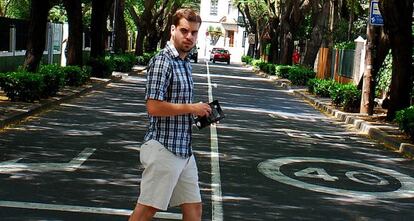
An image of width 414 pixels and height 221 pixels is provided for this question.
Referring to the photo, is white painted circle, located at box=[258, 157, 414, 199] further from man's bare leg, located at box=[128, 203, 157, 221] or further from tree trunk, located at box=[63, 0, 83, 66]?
tree trunk, located at box=[63, 0, 83, 66]

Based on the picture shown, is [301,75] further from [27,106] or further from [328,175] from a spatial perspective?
[328,175]

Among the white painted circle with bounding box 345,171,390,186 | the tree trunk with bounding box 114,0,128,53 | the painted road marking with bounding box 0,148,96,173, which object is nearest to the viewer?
the painted road marking with bounding box 0,148,96,173

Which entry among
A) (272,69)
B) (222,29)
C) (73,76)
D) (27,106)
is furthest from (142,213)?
(222,29)

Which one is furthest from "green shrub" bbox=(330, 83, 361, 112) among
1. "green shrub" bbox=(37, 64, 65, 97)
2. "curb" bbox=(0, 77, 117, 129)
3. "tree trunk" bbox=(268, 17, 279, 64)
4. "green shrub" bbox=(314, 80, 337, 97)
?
"tree trunk" bbox=(268, 17, 279, 64)

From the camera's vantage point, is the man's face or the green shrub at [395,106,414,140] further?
the green shrub at [395,106,414,140]

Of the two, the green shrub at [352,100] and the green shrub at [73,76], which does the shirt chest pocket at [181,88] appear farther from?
the green shrub at [73,76]

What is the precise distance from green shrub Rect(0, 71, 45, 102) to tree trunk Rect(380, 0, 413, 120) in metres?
8.86

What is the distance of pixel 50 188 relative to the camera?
7156 millimetres

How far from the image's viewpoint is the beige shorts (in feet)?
13.5

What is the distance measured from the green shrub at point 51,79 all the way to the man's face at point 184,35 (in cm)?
1256

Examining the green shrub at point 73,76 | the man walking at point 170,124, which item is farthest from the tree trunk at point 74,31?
the man walking at point 170,124

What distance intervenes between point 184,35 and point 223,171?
191 inches

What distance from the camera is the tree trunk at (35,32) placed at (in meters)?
17.2

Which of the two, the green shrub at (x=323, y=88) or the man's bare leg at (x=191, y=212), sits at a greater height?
the man's bare leg at (x=191, y=212)
